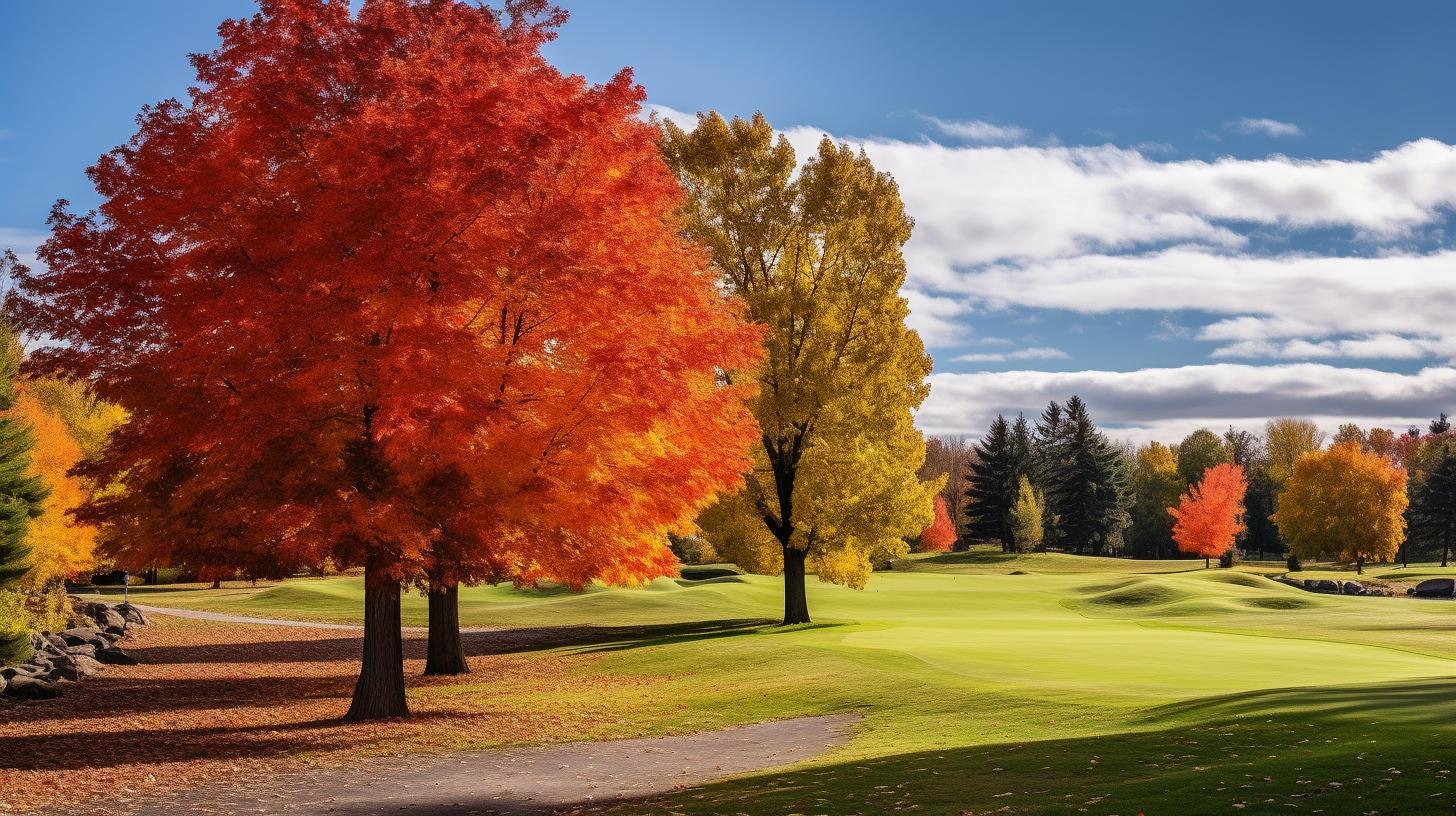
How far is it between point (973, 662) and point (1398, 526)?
65.9m

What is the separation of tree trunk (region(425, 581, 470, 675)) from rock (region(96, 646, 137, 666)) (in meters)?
10.1

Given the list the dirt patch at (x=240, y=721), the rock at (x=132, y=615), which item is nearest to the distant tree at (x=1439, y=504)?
the dirt patch at (x=240, y=721)

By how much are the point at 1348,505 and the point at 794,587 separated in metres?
58.2

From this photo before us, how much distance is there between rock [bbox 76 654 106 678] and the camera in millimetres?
28969

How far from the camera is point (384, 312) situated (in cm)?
1606

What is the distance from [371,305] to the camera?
16188 mm

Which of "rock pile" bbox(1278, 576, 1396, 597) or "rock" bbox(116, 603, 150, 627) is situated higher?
"rock" bbox(116, 603, 150, 627)

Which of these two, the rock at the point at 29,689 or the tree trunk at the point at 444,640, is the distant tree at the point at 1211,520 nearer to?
the tree trunk at the point at 444,640

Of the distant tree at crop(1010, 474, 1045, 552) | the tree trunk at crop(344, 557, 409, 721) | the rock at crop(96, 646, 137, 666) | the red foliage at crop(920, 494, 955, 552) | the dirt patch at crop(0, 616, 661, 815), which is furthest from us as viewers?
the red foliage at crop(920, 494, 955, 552)

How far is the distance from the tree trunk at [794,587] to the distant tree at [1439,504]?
275ft

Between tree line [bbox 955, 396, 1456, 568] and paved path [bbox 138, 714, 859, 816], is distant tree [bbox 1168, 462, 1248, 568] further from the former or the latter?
paved path [bbox 138, 714, 859, 816]

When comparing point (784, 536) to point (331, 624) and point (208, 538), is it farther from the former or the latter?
point (331, 624)

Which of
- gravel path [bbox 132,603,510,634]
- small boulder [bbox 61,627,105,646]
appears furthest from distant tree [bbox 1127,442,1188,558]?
small boulder [bbox 61,627,105,646]

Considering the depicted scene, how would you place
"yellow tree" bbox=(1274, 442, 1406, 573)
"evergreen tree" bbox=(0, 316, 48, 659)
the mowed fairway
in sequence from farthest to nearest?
1. "yellow tree" bbox=(1274, 442, 1406, 573)
2. "evergreen tree" bbox=(0, 316, 48, 659)
3. the mowed fairway
